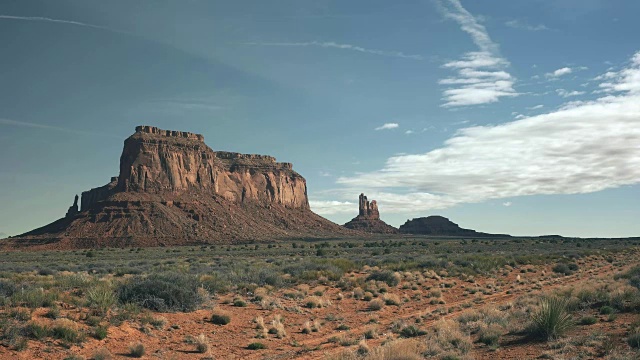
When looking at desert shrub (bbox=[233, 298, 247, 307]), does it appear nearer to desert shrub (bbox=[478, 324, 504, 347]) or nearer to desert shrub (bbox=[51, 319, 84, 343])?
desert shrub (bbox=[51, 319, 84, 343])

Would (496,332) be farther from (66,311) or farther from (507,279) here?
(507,279)

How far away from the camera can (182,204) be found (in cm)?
12444

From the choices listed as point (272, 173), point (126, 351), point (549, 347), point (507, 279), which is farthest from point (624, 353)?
point (272, 173)

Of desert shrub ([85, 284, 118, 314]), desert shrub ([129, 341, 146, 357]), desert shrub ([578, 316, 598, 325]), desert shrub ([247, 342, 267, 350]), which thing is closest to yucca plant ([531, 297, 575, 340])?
desert shrub ([578, 316, 598, 325])

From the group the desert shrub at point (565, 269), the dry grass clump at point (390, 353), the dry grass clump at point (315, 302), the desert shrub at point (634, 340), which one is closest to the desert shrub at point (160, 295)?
the dry grass clump at point (315, 302)

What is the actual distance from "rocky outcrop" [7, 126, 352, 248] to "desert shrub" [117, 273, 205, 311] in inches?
3435

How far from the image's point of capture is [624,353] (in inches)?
389

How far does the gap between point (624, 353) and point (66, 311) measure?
591 inches

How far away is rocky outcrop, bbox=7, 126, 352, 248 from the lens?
4126 inches

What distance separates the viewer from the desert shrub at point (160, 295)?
1693cm

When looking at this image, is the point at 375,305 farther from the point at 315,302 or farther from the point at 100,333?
the point at 100,333

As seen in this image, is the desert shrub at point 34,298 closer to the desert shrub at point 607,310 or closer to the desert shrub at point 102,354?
the desert shrub at point 102,354

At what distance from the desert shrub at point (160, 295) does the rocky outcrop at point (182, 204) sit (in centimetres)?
8724

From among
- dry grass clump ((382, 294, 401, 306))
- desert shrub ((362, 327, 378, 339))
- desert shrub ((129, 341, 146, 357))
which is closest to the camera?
desert shrub ((129, 341, 146, 357))
